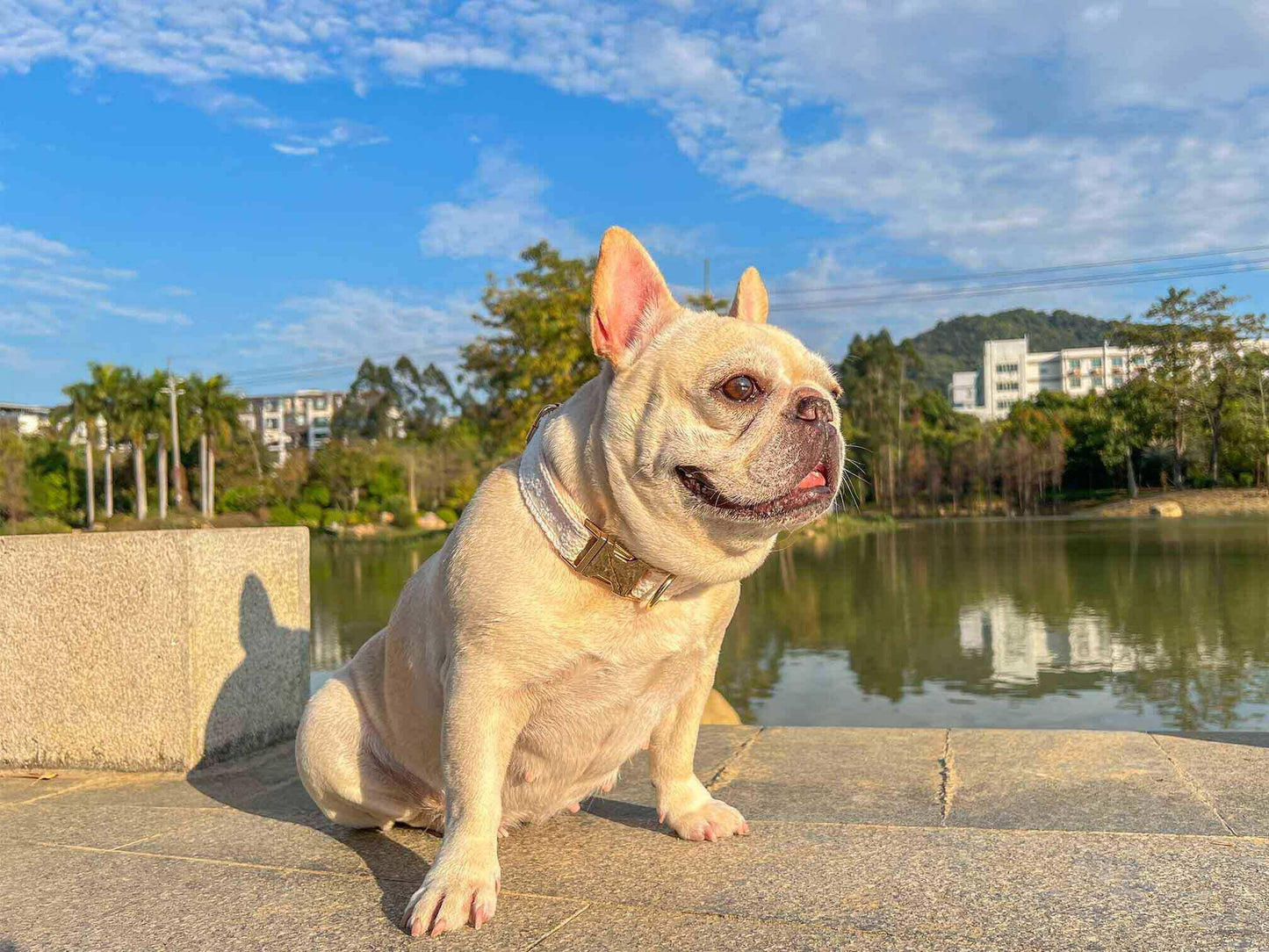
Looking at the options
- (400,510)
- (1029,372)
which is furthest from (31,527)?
(1029,372)

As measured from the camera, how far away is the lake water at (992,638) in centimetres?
1046

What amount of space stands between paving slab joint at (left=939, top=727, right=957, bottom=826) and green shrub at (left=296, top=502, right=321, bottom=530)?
Result: 6183 cm

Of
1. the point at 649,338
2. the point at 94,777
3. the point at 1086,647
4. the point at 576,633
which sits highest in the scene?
the point at 649,338

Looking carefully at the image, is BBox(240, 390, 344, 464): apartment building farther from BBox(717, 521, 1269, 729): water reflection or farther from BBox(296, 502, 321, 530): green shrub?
BBox(717, 521, 1269, 729): water reflection

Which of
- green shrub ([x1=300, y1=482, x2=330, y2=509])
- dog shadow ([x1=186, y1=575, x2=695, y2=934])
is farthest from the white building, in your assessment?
dog shadow ([x1=186, y1=575, x2=695, y2=934])

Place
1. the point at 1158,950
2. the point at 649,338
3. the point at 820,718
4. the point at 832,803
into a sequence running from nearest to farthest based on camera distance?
the point at 1158,950 → the point at 649,338 → the point at 832,803 → the point at 820,718

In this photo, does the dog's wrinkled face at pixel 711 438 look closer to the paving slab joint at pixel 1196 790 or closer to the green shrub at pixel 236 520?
the paving slab joint at pixel 1196 790

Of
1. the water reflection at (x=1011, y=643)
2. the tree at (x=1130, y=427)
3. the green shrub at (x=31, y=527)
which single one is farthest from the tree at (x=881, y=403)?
the green shrub at (x=31, y=527)

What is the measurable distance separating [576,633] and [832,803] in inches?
61.0

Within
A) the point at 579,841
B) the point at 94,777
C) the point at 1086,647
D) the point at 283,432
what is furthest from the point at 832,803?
the point at 283,432

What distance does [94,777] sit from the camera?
4.37 metres

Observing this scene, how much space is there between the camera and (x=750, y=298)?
3232 millimetres

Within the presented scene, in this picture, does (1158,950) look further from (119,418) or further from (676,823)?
(119,418)

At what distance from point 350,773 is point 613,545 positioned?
1.27 meters
